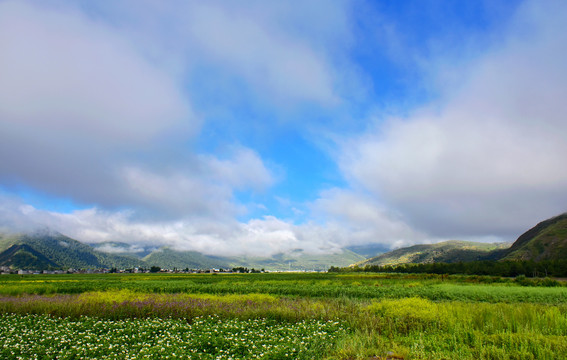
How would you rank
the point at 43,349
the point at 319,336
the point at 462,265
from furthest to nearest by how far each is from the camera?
1. the point at 462,265
2. the point at 319,336
3. the point at 43,349

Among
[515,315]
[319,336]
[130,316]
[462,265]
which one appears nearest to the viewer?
[319,336]

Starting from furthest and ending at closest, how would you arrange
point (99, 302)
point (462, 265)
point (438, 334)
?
point (462, 265) → point (99, 302) → point (438, 334)

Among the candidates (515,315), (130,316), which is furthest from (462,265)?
(130,316)

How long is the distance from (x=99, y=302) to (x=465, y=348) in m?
22.8

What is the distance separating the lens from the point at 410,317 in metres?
14.9

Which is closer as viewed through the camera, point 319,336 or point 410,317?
point 319,336

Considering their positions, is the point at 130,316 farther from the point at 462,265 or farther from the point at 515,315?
the point at 462,265

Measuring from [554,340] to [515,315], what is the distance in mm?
5516

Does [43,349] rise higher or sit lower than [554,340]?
lower

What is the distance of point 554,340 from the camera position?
9.95 meters

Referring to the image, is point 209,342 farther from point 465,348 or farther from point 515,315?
point 515,315

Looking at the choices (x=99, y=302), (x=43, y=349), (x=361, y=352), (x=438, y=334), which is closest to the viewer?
(x=361, y=352)

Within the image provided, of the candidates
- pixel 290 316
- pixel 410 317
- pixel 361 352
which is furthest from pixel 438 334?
pixel 290 316

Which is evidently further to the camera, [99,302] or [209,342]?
[99,302]
